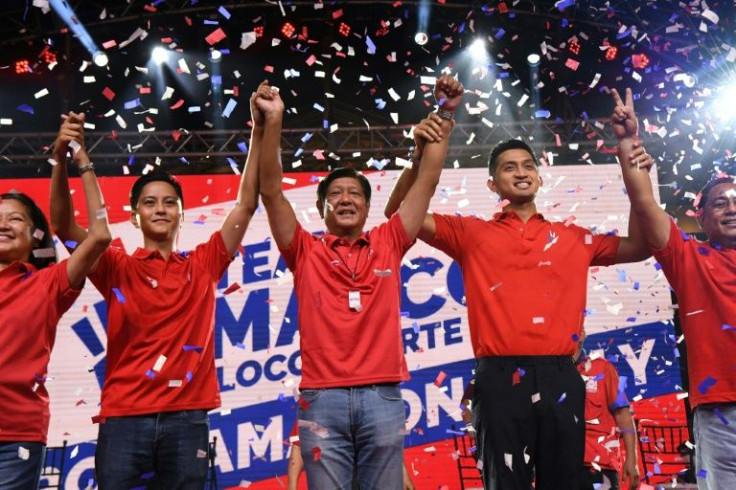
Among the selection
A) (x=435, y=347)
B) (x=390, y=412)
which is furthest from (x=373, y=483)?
(x=435, y=347)

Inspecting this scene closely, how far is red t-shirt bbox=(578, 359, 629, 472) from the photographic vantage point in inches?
148

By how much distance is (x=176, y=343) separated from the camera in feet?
8.87

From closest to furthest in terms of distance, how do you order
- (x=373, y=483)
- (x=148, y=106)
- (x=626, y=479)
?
(x=373, y=483), (x=626, y=479), (x=148, y=106)

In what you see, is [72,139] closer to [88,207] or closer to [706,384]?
[88,207]

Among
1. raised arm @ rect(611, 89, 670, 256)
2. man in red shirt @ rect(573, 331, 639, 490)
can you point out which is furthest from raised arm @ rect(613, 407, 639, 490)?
raised arm @ rect(611, 89, 670, 256)

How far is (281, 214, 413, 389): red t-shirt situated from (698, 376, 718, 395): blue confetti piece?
1.08 m

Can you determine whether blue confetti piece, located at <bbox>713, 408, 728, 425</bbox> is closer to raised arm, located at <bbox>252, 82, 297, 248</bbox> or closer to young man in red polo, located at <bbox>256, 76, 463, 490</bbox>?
young man in red polo, located at <bbox>256, 76, 463, 490</bbox>

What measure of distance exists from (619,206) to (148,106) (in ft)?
22.4

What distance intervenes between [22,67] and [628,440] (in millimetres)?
9384

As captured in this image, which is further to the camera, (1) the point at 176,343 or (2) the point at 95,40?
(2) the point at 95,40

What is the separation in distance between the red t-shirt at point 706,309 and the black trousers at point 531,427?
50cm

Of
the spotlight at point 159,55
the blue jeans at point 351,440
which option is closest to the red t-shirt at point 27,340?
the blue jeans at point 351,440

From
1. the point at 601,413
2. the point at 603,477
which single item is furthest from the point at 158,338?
the point at 601,413

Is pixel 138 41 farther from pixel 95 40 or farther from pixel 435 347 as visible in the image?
pixel 435 347
